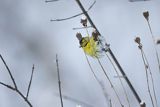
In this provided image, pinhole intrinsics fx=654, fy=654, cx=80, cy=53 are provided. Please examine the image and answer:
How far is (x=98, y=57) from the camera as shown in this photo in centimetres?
390

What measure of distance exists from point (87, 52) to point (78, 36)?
131mm

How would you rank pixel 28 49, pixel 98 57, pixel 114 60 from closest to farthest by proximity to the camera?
pixel 114 60
pixel 98 57
pixel 28 49

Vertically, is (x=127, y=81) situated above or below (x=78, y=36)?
below

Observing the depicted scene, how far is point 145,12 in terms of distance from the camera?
405 cm

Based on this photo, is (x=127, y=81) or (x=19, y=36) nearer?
(x=127, y=81)

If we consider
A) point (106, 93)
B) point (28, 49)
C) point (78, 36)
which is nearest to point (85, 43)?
point (78, 36)

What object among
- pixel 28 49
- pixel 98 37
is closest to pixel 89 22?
pixel 98 37

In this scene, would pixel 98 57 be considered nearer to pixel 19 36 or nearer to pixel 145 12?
pixel 145 12

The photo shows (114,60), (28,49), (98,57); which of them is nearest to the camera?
(114,60)

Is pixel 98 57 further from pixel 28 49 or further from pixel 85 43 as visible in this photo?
pixel 28 49

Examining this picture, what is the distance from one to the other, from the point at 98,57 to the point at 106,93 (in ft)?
0.74

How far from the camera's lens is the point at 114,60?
364 centimetres

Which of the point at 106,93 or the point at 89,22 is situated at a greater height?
the point at 89,22

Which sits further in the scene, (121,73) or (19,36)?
(19,36)
